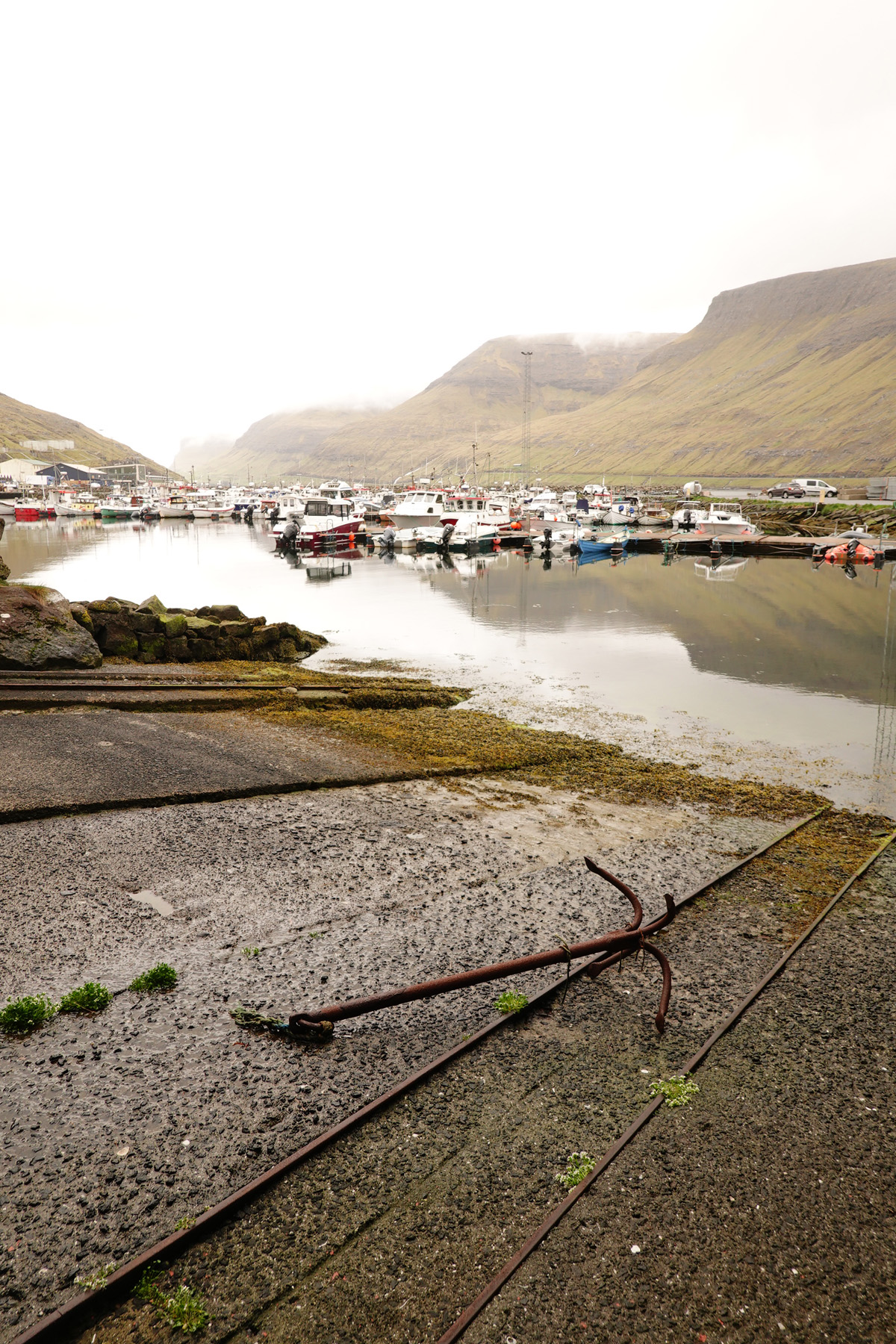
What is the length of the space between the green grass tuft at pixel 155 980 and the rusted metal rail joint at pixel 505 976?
1.23m

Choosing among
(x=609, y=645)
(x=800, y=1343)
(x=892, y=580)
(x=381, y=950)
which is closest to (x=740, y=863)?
(x=381, y=950)

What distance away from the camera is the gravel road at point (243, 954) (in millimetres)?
4555

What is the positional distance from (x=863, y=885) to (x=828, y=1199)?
194 inches

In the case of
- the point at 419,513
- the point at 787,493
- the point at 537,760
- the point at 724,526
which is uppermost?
the point at 787,493

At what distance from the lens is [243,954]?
6.88 m

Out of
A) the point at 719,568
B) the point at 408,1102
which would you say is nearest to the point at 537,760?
the point at 408,1102

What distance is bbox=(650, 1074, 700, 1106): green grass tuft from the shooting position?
527 centimetres

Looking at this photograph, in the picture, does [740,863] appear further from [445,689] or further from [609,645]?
[609,645]

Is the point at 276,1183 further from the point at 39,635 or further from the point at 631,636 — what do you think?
the point at 631,636

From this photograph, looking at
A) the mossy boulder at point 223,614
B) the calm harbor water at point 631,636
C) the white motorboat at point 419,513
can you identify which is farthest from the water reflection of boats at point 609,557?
the mossy boulder at point 223,614

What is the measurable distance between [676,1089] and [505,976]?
→ 144 cm

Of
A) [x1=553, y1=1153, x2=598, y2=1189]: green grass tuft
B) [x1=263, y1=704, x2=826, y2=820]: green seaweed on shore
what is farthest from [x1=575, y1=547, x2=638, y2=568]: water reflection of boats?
[x1=553, y1=1153, x2=598, y2=1189]: green grass tuft

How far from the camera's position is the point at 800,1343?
383 centimetres

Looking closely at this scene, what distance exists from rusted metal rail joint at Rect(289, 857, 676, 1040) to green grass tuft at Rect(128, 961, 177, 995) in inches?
48.5
